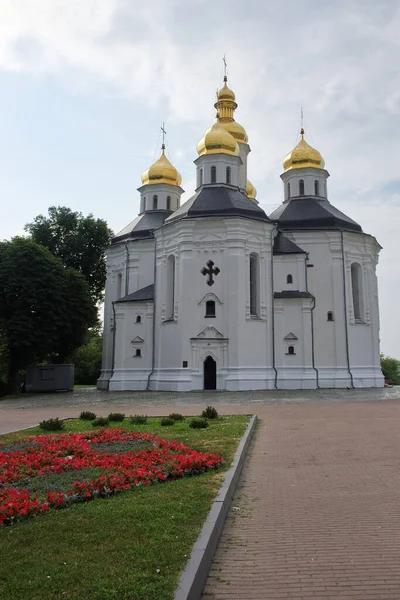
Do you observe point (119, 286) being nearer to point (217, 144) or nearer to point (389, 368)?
point (217, 144)

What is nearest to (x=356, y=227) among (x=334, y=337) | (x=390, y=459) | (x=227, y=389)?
(x=334, y=337)

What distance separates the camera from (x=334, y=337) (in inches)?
1489

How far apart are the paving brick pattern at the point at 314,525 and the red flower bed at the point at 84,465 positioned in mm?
Answer: 1275

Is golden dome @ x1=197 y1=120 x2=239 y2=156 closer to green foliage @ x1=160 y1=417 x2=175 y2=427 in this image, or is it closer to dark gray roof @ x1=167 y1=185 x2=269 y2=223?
dark gray roof @ x1=167 y1=185 x2=269 y2=223

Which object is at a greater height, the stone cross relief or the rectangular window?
the stone cross relief

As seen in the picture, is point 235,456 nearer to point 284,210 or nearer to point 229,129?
point 284,210

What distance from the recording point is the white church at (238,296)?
3425 cm

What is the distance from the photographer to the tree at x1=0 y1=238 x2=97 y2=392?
35.8 m

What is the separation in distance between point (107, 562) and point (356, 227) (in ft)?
129

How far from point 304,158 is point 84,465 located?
4019 cm

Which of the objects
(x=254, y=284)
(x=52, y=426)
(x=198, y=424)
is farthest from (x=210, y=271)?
(x=52, y=426)

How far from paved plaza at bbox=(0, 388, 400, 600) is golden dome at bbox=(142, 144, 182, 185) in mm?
34554

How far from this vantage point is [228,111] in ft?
154

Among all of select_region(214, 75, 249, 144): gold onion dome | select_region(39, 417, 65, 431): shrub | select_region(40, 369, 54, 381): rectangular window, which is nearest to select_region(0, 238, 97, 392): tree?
select_region(40, 369, 54, 381): rectangular window
